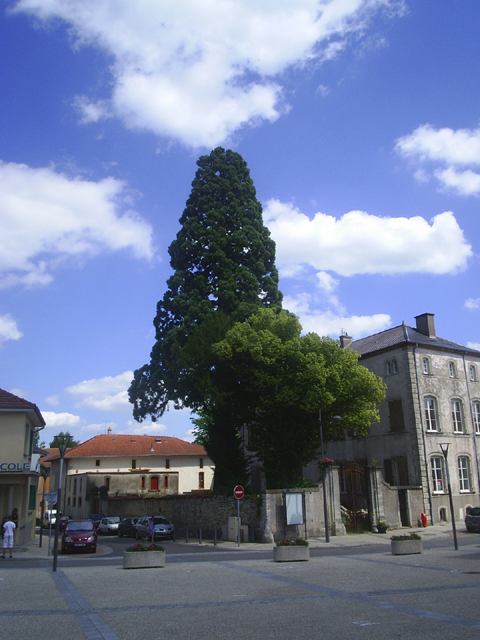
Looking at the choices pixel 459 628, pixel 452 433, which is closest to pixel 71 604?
pixel 459 628

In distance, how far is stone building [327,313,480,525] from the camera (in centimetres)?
3522

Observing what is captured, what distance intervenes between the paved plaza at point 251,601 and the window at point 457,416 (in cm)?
2079

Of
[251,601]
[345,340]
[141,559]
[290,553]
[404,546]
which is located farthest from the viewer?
[345,340]

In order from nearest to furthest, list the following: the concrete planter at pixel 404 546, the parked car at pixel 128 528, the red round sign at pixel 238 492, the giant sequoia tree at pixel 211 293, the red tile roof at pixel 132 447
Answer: the concrete planter at pixel 404 546, the red round sign at pixel 238 492, the giant sequoia tree at pixel 211 293, the parked car at pixel 128 528, the red tile roof at pixel 132 447

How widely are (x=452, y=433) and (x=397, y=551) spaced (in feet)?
65.9

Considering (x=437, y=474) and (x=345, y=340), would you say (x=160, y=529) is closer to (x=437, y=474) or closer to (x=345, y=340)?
(x=437, y=474)

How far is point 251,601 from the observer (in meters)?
11.1

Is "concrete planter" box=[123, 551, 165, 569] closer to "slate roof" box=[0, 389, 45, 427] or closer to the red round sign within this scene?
the red round sign

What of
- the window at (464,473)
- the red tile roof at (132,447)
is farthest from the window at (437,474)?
the red tile roof at (132,447)

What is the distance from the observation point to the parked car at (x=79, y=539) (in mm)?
25891

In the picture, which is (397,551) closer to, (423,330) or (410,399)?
(410,399)

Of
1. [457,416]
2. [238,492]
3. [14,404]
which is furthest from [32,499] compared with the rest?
[457,416]

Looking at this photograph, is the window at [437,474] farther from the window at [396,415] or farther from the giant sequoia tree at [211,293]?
the giant sequoia tree at [211,293]

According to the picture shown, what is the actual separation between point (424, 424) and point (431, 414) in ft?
4.16
